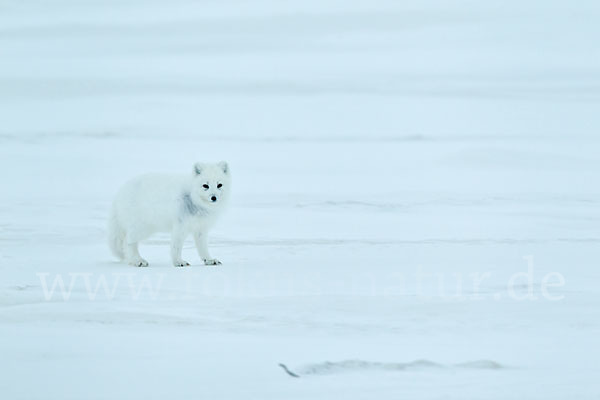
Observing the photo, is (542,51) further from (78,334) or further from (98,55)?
(78,334)

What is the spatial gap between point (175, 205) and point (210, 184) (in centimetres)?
28

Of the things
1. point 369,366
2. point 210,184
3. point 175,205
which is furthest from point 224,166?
point 369,366

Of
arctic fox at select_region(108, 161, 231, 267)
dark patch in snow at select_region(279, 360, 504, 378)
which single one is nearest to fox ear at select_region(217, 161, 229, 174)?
arctic fox at select_region(108, 161, 231, 267)

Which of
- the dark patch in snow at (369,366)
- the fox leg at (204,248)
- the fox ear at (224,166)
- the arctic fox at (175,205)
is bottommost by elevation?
the dark patch in snow at (369,366)

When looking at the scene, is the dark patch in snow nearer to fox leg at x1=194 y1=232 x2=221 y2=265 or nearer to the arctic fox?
the arctic fox

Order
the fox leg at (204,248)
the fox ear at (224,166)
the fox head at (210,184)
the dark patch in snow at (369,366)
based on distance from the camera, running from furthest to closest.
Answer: the fox leg at (204,248) < the fox ear at (224,166) < the fox head at (210,184) < the dark patch in snow at (369,366)

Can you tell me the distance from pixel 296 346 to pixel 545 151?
380 inches

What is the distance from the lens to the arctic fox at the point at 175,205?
5418mm

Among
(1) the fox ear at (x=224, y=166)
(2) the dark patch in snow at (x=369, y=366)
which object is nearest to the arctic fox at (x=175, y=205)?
(1) the fox ear at (x=224, y=166)

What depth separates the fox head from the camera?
17.6 feet

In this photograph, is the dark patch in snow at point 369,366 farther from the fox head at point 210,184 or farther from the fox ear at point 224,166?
the fox ear at point 224,166

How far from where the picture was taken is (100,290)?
4.81m

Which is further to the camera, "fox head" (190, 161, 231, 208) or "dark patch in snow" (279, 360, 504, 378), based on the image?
"fox head" (190, 161, 231, 208)

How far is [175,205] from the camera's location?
546 centimetres
